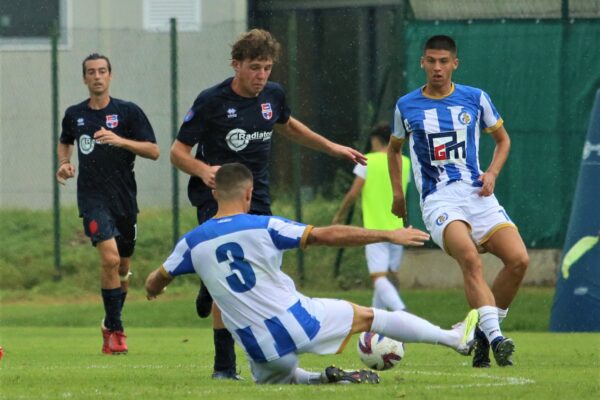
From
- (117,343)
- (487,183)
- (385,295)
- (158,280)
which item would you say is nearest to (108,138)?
(117,343)

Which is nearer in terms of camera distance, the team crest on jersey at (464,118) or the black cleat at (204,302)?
the black cleat at (204,302)

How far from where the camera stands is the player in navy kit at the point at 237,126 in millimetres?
9289

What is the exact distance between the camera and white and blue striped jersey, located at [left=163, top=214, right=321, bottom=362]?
7820 millimetres

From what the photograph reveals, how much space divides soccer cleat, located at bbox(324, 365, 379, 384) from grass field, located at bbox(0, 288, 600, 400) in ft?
0.31

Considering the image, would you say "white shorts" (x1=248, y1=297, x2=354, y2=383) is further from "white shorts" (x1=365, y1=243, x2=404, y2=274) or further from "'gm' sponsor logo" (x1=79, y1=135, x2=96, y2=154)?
"white shorts" (x1=365, y1=243, x2=404, y2=274)

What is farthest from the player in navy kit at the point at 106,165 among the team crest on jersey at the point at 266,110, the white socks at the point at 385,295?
the white socks at the point at 385,295

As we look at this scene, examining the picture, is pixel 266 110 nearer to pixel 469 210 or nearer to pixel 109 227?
pixel 469 210

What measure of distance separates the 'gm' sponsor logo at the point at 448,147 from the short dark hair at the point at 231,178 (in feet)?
8.34

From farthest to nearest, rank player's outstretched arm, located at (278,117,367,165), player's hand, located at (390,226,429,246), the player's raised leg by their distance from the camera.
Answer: player's outstretched arm, located at (278,117,367,165) < the player's raised leg < player's hand, located at (390,226,429,246)

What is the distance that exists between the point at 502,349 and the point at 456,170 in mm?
1402

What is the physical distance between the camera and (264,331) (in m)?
7.87

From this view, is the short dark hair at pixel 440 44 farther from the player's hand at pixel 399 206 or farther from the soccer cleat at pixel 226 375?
the soccer cleat at pixel 226 375

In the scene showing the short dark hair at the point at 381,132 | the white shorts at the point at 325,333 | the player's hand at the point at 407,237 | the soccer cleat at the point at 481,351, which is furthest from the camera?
the short dark hair at the point at 381,132

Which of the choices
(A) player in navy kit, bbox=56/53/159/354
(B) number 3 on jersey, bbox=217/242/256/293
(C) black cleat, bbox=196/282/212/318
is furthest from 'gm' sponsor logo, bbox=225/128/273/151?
(A) player in navy kit, bbox=56/53/159/354
